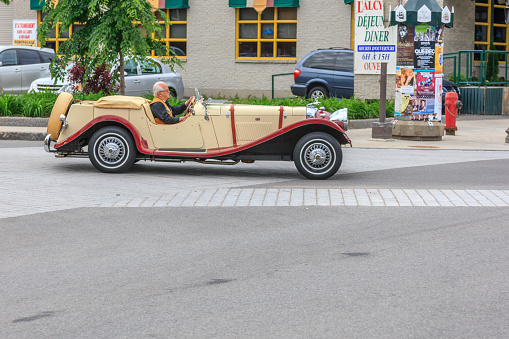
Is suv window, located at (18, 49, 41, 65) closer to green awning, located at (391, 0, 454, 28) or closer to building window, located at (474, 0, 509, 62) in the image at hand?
green awning, located at (391, 0, 454, 28)

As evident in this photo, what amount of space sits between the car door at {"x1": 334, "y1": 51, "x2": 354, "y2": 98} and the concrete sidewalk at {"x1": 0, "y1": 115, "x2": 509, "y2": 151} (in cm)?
390

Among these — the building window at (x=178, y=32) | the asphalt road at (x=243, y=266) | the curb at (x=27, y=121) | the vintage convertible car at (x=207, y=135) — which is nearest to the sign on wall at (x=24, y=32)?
the building window at (x=178, y=32)

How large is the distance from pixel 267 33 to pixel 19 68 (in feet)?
33.5

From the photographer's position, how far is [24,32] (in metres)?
31.8

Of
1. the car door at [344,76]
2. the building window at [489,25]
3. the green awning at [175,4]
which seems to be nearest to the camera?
the car door at [344,76]

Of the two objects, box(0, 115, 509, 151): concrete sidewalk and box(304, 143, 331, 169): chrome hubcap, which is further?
box(0, 115, 509, 151): concrete sidewalk

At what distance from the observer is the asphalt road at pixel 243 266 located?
456cm

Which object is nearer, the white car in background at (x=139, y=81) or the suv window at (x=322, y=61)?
the white car in background at (x=139, y=81)

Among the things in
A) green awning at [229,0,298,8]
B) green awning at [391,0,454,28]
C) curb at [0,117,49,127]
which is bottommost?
curb at [0,117,49,127]

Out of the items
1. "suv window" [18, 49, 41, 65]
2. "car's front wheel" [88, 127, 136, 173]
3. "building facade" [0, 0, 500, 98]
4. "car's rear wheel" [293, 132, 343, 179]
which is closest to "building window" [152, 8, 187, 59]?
"building facade" [0, 0, 500, 98]

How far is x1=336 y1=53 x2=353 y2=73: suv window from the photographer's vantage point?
22641 millimetres

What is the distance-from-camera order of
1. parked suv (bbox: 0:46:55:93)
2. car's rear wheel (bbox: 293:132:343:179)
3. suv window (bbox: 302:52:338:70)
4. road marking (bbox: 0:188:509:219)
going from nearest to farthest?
road marking (bbox: 0:188:509:219), car's rear wheel (bbox: 293:132:343:179), parked suv (bbox: 0:46:55:93), suv window (bbox: 302:52:338:70)

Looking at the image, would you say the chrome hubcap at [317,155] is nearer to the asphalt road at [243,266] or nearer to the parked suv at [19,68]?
the asphalt road at [243,266]

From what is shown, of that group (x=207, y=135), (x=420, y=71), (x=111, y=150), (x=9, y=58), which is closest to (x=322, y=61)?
(x=420, y=71)
